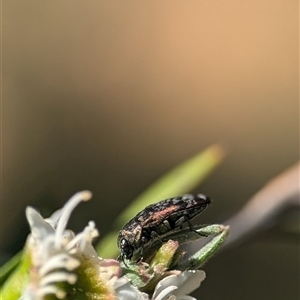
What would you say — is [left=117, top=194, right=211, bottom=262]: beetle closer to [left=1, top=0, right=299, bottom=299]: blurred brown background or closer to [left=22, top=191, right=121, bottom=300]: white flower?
[left=22, top=191, right=121, bottom=300]: white flower

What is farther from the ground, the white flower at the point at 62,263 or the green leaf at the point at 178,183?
the white flower at the point at 62,263

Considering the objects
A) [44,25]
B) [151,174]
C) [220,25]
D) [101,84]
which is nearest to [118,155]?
[151,174]

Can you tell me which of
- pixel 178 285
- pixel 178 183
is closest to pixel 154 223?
pixel 178 285

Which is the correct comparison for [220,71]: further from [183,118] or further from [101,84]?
[101,84]

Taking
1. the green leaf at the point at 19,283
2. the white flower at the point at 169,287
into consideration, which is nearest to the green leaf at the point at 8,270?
the green leaf at the point at 19,283

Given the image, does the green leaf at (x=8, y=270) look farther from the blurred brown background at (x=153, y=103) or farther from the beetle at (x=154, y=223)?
the blurred brown background at (x=153, y=103)

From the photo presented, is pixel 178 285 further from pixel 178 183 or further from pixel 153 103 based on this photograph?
pixel 153 103

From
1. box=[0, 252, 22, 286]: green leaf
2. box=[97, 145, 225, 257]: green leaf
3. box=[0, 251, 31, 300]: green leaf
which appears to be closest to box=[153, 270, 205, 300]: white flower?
box=[0, 251, 31, 300]: green leaf
